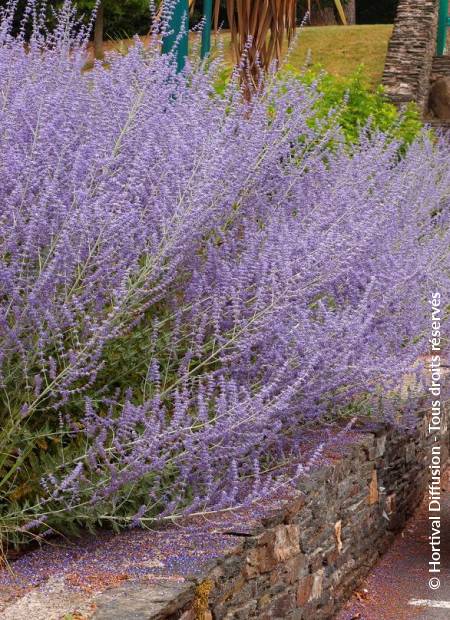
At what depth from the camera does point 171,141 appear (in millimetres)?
3822

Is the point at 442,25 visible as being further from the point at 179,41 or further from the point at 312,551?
the point at 312,551

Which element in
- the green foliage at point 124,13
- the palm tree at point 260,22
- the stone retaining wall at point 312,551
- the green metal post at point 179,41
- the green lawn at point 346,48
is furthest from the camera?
the green foliage at point 124,13

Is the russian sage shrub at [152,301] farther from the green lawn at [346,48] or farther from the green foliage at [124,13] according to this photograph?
the green foliage at [124,13]

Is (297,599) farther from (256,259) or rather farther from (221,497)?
(256,259)

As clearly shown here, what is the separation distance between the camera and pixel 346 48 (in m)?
19.1

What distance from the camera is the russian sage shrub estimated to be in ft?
10.5

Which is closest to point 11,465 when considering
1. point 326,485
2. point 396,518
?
point 326,485

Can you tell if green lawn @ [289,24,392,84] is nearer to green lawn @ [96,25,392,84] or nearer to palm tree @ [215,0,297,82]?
green lawn @ [96,25,392,84]

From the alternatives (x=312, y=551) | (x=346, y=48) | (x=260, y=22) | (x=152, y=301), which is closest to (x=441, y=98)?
(x=346, y=48)
